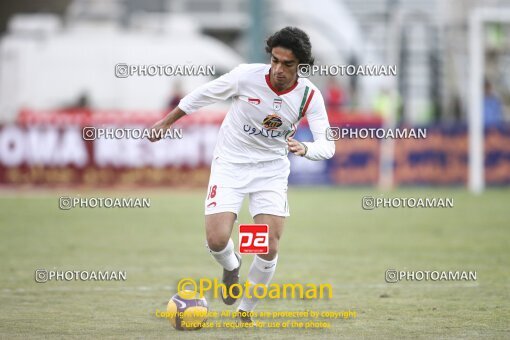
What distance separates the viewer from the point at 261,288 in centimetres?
958

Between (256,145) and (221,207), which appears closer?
(221,207)

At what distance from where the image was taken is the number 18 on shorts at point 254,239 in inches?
363

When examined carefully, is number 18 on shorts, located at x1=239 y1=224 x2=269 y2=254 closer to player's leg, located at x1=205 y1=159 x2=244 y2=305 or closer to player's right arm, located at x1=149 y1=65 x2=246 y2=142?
player's leg, located at x1=205 y1=159 x2=244 y2=305

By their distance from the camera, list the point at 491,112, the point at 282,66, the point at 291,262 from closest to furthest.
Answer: the point at 282,66 < the point at 291,262 < the point at 491,112

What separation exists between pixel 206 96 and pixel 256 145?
59cm

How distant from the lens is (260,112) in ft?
30.9

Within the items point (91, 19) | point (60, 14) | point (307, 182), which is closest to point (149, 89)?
point (91, 19)

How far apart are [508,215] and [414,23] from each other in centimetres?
1452

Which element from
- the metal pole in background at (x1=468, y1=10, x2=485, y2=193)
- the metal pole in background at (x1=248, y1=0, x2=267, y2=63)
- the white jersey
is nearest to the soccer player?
the white jersey

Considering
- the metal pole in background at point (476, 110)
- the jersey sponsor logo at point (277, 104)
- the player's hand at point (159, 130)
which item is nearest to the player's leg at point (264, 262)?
the jersey sponsor logo at point (277, 104)

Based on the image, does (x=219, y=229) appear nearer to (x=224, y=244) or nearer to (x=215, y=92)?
(x=224, y=244)

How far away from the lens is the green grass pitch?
30.5 feet

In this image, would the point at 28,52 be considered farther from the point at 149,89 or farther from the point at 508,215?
the point at 508,215

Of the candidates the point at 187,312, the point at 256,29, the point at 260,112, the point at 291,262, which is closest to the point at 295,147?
the point at 260,112
